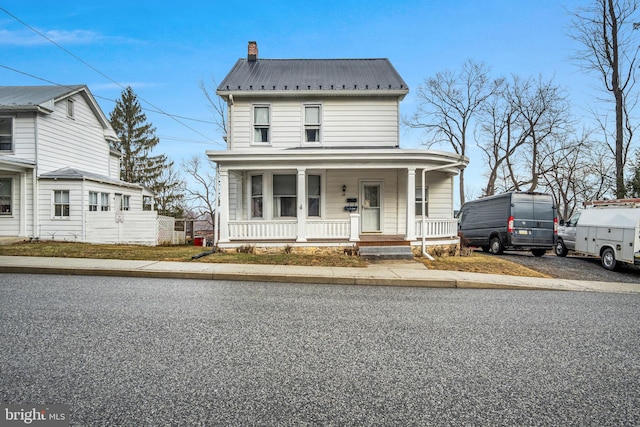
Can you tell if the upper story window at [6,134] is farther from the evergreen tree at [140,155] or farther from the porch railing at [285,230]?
the evergreen tree at [140,155]

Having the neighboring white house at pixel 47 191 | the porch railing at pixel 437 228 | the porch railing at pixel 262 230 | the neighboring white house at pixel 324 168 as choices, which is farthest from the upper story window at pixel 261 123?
the porch railing at pixel 437 228

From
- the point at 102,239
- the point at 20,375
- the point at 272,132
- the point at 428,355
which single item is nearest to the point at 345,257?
the point at 272,132

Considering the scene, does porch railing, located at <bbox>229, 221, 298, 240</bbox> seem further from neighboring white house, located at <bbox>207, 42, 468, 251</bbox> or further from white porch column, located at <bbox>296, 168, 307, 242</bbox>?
white porch column, located at <bbox>296, 168, 307, 242</bbox>

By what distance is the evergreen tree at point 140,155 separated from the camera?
39.0 m

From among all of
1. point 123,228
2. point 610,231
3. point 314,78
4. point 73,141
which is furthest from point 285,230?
point 73,141

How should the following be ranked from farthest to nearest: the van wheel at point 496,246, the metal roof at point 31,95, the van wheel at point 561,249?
the metal roof at point 31,95 < the van wheel at point 496,246 < the van wheel at point 561,249

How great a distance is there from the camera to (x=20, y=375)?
10.3ft

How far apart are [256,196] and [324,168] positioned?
3234mm

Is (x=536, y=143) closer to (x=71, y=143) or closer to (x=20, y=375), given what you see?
(x=71, y=143)

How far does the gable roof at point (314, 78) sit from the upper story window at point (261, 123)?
669 mm

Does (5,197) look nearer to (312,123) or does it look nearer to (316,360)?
(312,123)

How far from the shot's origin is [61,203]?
650 inches

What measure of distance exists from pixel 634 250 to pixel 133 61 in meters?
26.4

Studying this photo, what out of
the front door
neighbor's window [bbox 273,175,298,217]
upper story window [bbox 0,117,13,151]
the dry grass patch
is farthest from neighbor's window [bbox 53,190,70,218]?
the dry grass patch
